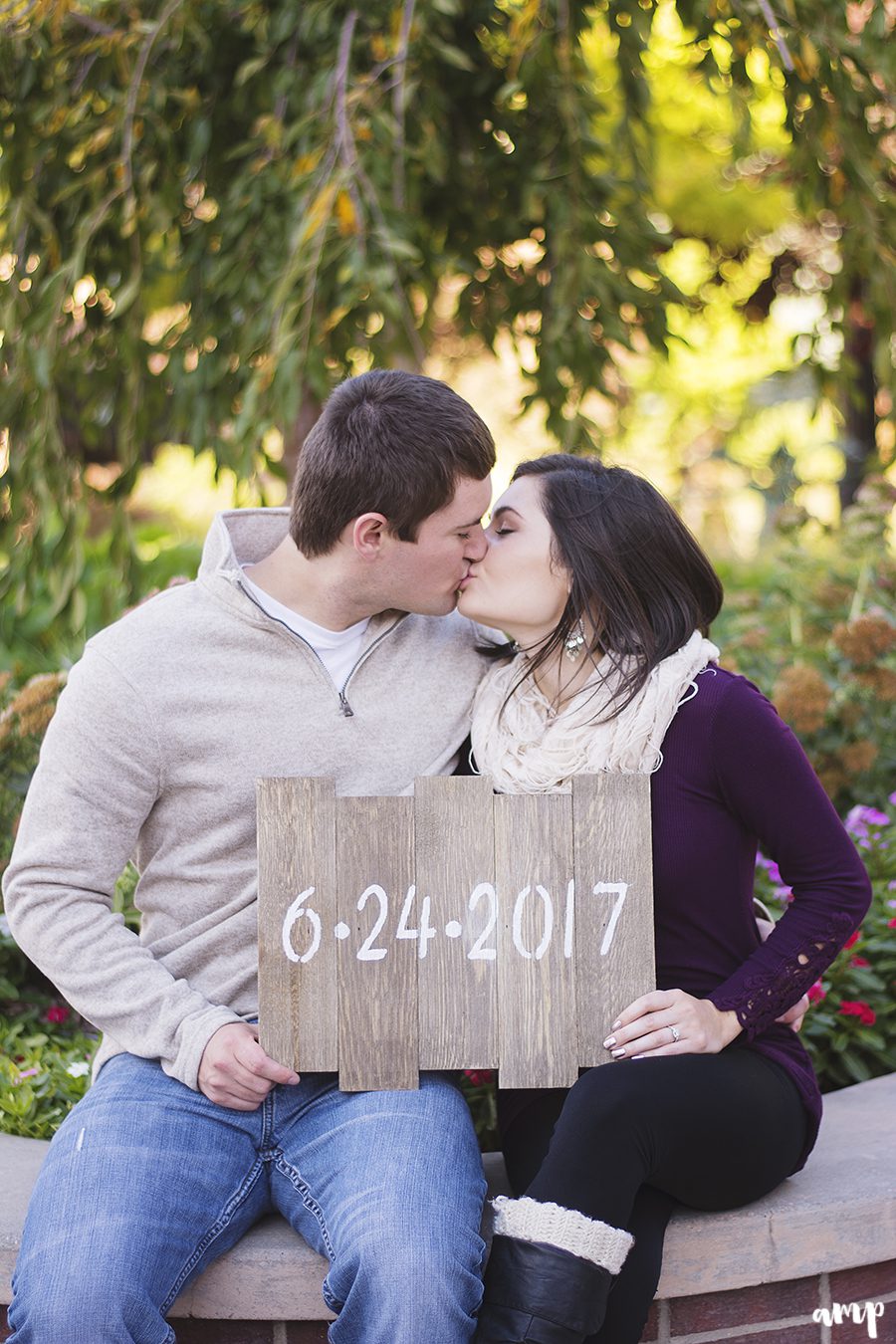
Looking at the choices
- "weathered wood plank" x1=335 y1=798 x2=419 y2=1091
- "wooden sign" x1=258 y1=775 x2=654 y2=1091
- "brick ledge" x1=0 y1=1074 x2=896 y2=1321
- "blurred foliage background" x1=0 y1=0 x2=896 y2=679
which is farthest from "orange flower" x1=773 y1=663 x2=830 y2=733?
"weathered wood plank" x1=335 y1=798 x2=419 y2=1091

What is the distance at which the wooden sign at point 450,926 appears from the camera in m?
1.96

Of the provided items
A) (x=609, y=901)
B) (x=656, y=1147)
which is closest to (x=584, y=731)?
(x=609, y=901)

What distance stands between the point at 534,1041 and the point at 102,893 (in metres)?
0.69

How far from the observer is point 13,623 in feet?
13.7

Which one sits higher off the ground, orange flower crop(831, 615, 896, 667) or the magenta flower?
orange flower crop(831, 615, 896, 667)

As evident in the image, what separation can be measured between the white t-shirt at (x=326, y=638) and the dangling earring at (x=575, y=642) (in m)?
0.36

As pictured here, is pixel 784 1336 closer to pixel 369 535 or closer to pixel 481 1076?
pixel 481 1076

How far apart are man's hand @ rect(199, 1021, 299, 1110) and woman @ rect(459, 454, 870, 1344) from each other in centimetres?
38

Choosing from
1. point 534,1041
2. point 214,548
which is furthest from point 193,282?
point 534,1041

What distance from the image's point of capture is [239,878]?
2.16 meters

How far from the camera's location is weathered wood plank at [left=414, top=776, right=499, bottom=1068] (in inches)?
78.2

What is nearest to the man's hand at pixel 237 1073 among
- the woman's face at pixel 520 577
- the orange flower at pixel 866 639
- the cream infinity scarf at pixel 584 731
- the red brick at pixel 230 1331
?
the red brick at pixel 230 1331

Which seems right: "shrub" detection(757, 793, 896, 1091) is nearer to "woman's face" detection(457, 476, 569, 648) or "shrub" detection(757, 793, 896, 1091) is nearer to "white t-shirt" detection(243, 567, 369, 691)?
"woman's face" detection(457, 476, 569, 648)

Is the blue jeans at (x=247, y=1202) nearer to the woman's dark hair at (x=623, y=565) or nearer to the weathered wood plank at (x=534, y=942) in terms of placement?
the weathered wood plank at (x=534, y=942)
